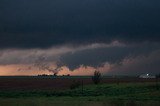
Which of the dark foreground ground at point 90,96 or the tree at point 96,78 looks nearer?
the dark foreground ground at point 90,96


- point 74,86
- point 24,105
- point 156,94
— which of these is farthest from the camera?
point 74,86

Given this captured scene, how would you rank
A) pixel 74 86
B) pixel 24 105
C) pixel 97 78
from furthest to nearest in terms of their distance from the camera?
pixel 97 78 < pixel 74 86 < pixel 24 105

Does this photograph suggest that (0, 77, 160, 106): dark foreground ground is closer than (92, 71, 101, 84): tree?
Yes

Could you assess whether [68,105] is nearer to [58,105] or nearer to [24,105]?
[58,105]

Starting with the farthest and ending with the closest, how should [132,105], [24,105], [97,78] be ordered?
[97,78]
[24,105]
[132,105]

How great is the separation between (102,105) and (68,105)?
13.7ft

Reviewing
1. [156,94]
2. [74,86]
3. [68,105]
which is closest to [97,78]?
[74,86]

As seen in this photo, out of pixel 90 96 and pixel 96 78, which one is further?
pixel 96 78

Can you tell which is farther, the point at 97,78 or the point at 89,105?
the point at 97,78

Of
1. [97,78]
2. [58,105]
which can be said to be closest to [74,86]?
[97,78]

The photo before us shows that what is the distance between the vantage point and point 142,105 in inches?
1467

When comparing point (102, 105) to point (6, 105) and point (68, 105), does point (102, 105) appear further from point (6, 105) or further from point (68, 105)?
point (6, 105)

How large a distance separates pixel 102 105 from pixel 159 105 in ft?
19.8

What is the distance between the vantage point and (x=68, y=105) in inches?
1535
